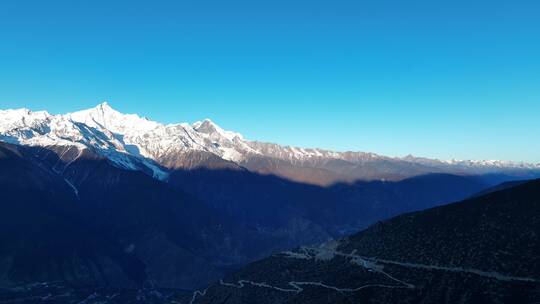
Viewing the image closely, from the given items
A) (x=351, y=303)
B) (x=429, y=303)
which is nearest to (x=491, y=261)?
(x=429, y=303)

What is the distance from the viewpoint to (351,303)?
639 ft

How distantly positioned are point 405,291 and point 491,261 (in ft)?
106

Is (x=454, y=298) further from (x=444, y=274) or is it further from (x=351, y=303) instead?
(x=351, y=303)

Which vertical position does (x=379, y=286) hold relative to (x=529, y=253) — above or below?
below

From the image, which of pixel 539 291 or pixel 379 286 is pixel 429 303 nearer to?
pixel 379 286

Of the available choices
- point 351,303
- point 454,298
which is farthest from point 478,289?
point 351,303

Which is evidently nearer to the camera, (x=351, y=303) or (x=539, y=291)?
(x=539, y=291)

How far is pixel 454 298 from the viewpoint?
18275 cm

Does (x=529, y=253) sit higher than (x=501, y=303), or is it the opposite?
(x=529, y=253)

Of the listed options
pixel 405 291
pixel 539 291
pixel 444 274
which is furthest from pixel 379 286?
pixel 539 291

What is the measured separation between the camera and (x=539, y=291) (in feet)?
564

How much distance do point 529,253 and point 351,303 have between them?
64.2m

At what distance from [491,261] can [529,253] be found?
1284cm

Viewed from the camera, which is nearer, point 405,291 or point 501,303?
point 501,303
